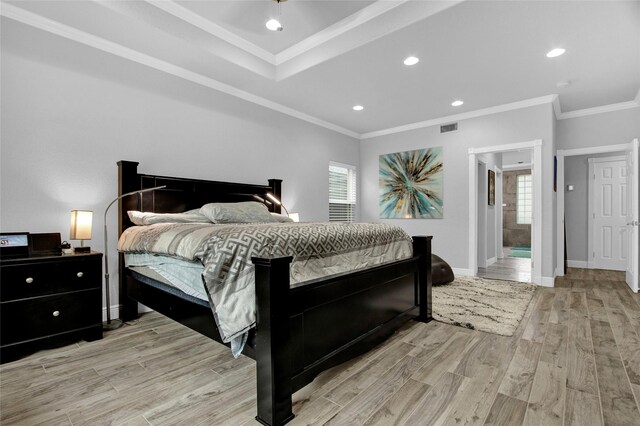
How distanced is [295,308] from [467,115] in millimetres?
4775

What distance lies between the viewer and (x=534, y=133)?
4504mm

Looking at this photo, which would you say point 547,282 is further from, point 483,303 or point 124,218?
point 124,218

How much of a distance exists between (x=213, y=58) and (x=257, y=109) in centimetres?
118

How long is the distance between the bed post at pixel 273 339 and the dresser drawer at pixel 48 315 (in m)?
1.85

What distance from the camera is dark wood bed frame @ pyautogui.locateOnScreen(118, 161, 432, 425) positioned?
1475 millimetres

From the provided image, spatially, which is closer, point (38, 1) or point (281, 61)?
point (38, 1)

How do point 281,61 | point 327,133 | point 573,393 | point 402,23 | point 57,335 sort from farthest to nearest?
point 327,133
point 281,61
point 402,23
point 57,335
point 573,393

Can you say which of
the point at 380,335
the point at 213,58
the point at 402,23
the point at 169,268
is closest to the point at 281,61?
the point at 213,58

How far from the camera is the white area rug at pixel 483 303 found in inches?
112

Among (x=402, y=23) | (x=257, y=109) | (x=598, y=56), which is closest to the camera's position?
(x=402, y=23)

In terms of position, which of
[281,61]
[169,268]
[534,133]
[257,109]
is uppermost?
[281,61]

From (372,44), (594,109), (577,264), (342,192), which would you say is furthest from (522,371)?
(577,264)

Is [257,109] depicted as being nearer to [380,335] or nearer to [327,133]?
[327,133]

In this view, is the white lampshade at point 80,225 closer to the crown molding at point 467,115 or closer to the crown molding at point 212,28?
the crown molding at point 212,28
